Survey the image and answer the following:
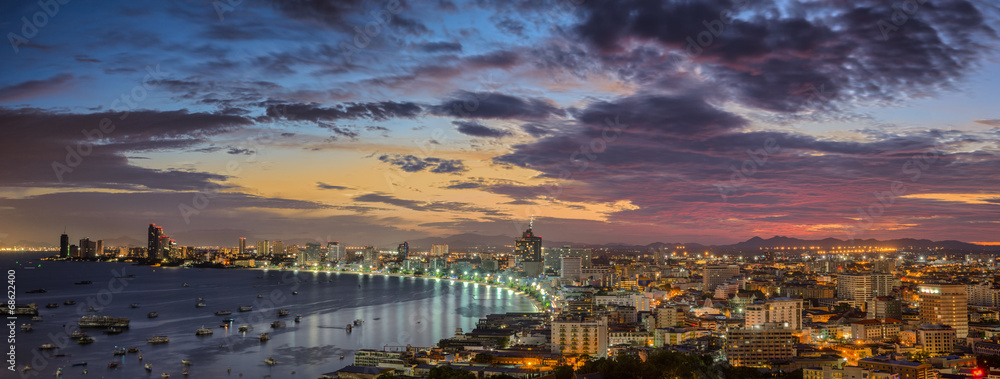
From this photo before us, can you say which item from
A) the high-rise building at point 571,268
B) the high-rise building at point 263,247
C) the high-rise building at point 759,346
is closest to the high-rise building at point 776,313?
the high-rise building at point 759,346

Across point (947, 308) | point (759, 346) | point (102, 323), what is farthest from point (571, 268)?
point (759, 346)

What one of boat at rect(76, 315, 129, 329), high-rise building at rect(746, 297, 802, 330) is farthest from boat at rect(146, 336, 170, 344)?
high-rise building at rect(746, 297, 802, 330)

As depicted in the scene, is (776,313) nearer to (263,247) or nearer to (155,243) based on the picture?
(155,243)

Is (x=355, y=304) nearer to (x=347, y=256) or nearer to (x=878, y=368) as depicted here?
(x=878, y=368)

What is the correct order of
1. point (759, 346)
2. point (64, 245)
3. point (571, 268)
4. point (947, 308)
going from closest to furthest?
1. point (759, 346)
2. point (947, 308)
3. point (571, 268)
4. point (64, 245)

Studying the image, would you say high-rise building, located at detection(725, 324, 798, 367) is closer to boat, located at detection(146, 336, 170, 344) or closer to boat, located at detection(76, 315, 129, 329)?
boat, located at detection(146, 336, 170, 344)

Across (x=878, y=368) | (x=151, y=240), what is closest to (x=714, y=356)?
(x=878, y=368)
